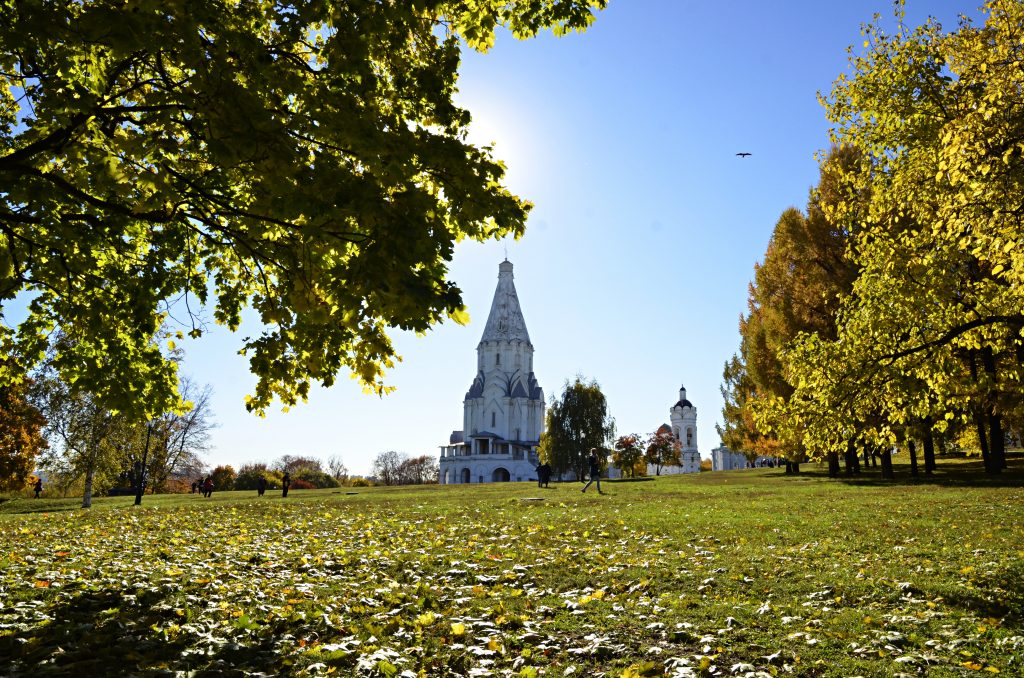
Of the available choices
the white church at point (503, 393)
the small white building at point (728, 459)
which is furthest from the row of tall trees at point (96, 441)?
the small white building at point (728, 459)

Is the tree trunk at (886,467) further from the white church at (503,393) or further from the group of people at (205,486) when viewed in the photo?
the white church at (503,393)

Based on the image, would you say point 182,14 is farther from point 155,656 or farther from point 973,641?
point 973,641

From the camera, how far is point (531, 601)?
6.82 metres

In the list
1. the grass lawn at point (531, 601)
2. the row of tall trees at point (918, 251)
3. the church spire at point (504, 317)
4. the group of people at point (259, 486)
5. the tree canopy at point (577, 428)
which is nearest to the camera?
the grass lawn at point (531, 601)

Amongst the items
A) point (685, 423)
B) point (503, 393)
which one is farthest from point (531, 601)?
point (685, 423)

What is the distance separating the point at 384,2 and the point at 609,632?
6.66 meters

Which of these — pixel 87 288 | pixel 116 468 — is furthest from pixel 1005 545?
pixel 116 468

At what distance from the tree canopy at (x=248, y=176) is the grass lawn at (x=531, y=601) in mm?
2612

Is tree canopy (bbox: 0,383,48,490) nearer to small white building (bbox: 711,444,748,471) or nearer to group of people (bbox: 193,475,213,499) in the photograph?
group of people (bbox: 193,475,213,499)

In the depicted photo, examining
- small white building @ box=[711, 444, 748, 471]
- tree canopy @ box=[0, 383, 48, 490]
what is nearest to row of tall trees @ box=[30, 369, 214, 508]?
tree canopy @ box=[0, 383, 48, 490]

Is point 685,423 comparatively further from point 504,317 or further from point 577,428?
point 577,428

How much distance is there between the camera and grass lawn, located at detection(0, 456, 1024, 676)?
5.01m

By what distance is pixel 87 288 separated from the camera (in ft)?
29.2

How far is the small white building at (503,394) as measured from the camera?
93.2 meters
